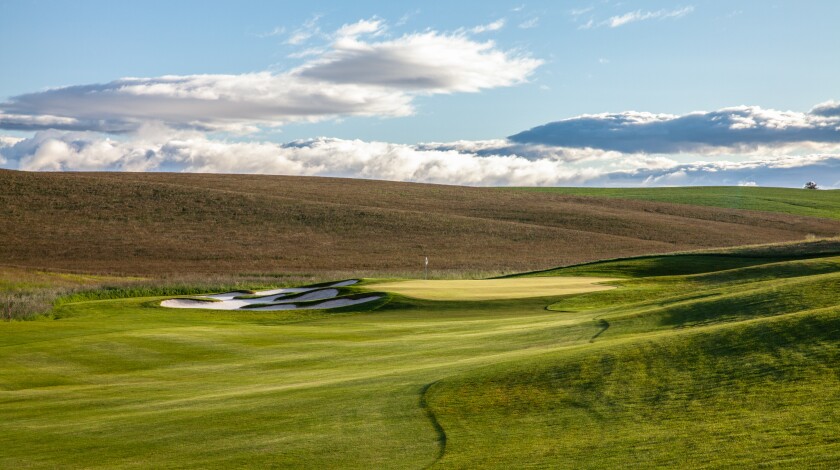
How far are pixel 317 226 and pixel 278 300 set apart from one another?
36565mm

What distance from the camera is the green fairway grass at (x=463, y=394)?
8852mm

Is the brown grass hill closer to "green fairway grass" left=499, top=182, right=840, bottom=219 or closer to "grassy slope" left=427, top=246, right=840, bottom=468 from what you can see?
"green fairway grass" left=499, top=182, right=840, bottom=219

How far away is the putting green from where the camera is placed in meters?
30.3

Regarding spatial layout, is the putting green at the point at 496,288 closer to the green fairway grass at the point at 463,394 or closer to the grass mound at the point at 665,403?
the green fairway grass at the point at 463,394

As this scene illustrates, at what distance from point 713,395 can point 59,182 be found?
7800 centimetres

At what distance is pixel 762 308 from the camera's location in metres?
15.8

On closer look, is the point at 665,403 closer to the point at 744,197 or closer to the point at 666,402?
the point at 666,402

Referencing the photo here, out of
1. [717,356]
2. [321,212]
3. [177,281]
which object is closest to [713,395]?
[717,356]

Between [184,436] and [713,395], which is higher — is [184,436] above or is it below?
below

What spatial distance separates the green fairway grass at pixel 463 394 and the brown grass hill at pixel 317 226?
33.9 m

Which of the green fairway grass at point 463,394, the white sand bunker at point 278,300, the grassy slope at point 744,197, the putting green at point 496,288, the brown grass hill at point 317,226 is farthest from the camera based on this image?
the grassy slope at point 744,197

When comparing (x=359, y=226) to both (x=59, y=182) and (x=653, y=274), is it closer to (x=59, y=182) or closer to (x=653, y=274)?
(x=59, y=182)

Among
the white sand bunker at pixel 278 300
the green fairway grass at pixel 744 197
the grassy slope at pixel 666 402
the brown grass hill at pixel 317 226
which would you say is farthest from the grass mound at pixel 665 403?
the green fairway grass at pixel 744 197

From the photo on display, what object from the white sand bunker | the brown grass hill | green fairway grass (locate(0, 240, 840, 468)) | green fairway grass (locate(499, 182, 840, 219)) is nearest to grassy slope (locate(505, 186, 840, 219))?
green fairway grass (locate(499, 182, 840, 219))
